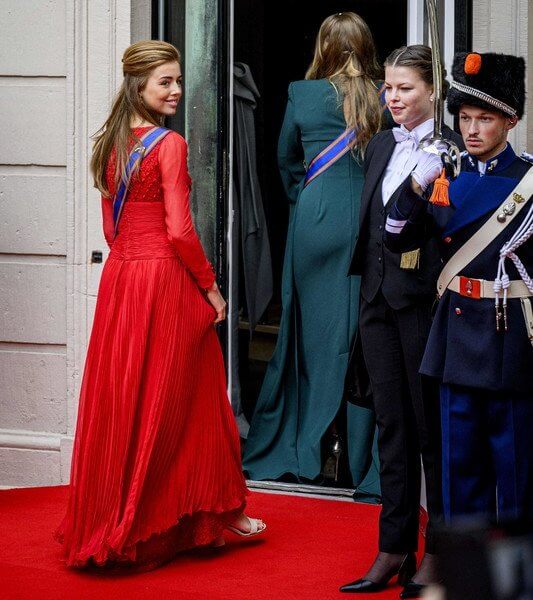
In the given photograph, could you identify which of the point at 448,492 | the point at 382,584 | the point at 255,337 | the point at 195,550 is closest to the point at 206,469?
the point at 195,550

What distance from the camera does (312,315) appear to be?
6055 millimetres

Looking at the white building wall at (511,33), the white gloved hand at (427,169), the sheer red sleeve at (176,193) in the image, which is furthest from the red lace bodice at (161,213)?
the white building wall at (511,33)

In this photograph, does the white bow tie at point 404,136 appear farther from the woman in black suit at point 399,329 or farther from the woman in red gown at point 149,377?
the woman in red gown at point 149,377

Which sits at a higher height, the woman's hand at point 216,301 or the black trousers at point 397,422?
the woman's hand at point 216,301

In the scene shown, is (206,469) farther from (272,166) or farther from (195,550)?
(272,166)

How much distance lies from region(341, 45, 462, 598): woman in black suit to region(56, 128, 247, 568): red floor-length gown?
695 millimetres

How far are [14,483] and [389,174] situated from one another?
280cm

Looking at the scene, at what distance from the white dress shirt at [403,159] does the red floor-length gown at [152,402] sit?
2.53 ft

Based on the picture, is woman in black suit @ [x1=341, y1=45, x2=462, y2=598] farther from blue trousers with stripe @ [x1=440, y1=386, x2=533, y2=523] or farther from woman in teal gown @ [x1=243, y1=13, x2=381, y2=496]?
woman in teal gown @ [x1=243, y1=13, x2=381, y2=496]

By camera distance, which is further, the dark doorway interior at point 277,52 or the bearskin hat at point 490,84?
the dark doorway interior at point 277,52

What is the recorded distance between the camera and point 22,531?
17.2 ft

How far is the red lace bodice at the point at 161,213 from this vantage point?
4680 mm

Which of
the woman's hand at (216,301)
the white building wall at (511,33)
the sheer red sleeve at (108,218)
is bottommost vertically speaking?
the woman's hand at (216,301)

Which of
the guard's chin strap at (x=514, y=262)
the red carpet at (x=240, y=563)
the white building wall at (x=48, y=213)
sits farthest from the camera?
the white building wall at (x=48, y=213)
